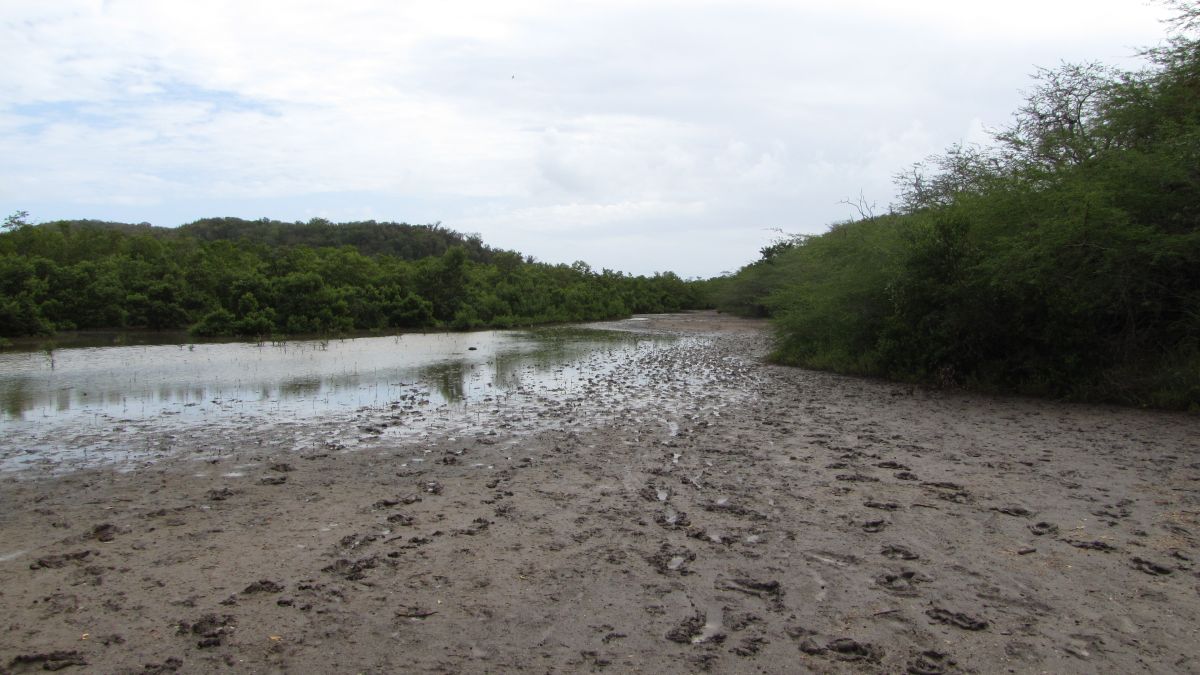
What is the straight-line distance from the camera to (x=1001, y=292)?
12734 mm

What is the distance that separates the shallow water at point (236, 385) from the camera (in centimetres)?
935

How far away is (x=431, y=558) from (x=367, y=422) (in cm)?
550

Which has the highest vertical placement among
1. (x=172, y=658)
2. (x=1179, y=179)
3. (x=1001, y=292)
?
(x=1179, y=179)

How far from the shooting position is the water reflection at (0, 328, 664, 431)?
10961mm

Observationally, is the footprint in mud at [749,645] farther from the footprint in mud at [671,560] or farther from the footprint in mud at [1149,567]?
the footprint in mud at [1149,567]

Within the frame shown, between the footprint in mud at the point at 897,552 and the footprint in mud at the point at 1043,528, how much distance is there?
1.08 metres

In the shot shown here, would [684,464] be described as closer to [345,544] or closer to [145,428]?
[345,544]

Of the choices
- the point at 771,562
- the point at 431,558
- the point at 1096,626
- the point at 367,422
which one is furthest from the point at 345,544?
the point at 367,422

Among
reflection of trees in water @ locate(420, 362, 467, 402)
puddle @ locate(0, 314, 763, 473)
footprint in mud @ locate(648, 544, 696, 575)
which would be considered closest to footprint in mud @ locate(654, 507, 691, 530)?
footprint in mud @ locate(648, 544, 696, 575)

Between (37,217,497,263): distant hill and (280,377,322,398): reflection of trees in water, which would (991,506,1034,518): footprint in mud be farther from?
(37,217,497,263): distant hill

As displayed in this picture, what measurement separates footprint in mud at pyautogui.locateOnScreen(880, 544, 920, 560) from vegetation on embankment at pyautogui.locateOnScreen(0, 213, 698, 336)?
28.6 m

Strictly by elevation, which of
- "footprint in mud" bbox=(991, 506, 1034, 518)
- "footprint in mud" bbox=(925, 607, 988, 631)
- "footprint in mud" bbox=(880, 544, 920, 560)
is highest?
"footprint in mud" bbox=(991, 506, 1034, 518)

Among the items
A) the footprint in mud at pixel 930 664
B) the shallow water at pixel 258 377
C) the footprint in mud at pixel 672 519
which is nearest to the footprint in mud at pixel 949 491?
the footprint in mud at pixel 672 519

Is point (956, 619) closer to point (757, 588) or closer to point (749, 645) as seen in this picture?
point (757, 588)
